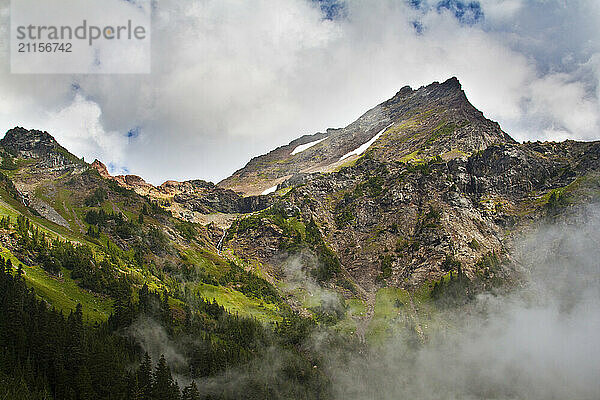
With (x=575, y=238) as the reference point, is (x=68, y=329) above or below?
below

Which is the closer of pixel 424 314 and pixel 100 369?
pixel 100 369

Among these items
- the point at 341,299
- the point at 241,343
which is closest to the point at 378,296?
the point at 341,299

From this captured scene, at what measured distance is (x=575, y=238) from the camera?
19212cm

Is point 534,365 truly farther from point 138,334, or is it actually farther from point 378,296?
point 138,334

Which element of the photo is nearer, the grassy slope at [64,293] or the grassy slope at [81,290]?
the grassy slope at [64,293]

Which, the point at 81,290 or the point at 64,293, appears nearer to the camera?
the point at 64,293

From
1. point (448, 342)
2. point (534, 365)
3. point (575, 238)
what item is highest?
point (575, 238)

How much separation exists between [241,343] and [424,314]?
287ft

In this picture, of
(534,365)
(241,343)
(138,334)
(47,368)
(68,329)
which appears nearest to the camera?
(47,368)

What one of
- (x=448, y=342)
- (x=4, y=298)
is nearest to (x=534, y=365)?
(x=448, y=342)

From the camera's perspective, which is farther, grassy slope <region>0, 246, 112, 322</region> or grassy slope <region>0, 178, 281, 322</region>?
grassy slope <region>0, 178, 281, 322</region>

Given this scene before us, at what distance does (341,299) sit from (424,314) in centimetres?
4081

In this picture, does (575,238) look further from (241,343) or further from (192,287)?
(192,287)

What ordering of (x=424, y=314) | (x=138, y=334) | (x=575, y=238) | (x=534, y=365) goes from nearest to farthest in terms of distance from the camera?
(x=138, y=334) < (x=534, y=365) < (x=424, y=314) < (x=575, y=238)
